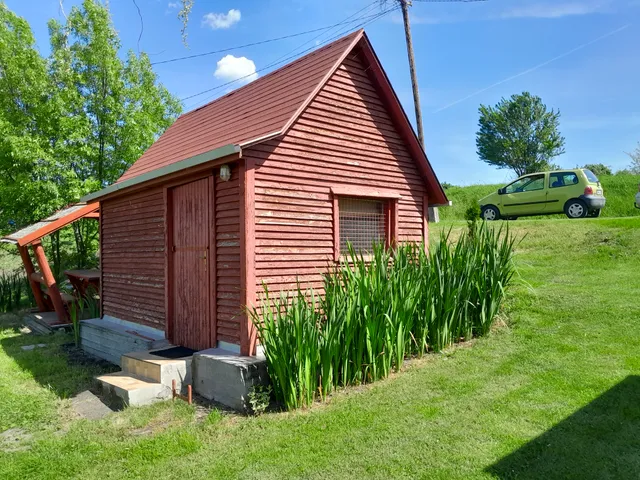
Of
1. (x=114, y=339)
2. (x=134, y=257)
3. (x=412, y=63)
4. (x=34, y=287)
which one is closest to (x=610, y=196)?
(x=412, y=63)

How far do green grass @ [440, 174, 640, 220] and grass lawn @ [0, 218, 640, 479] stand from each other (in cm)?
1317

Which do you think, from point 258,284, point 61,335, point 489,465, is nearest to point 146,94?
point 61,335

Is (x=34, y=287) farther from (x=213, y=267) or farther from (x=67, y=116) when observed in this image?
(x=213, y=267)

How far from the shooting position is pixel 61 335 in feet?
33.7

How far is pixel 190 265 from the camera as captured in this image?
695 centimetres

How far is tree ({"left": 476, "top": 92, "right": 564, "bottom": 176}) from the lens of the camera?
1797 inches

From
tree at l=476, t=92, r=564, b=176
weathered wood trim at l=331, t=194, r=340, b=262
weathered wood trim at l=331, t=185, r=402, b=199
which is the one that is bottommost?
weathered wood trim at l=331, t=194, r=340, b=262

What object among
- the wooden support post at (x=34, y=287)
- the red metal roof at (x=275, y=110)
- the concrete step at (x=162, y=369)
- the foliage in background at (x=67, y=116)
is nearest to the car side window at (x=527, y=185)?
the red metal roof at (x=275, y=110)

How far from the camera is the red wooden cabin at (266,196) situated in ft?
20.0

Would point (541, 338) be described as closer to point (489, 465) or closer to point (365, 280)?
point (365, 280)

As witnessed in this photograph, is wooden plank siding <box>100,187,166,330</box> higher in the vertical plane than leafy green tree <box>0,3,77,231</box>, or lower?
lower

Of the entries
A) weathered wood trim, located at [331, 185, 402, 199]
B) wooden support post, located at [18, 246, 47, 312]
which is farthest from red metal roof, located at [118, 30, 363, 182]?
wooden support post, located at [18, 246, 47, 312]

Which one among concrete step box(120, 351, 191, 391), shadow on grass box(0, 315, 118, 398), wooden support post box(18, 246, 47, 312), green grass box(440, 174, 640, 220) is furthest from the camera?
green grass box(440, 174, 640, 220)

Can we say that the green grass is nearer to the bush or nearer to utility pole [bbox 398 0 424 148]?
utility pole [bbox 398 0 424 148]
